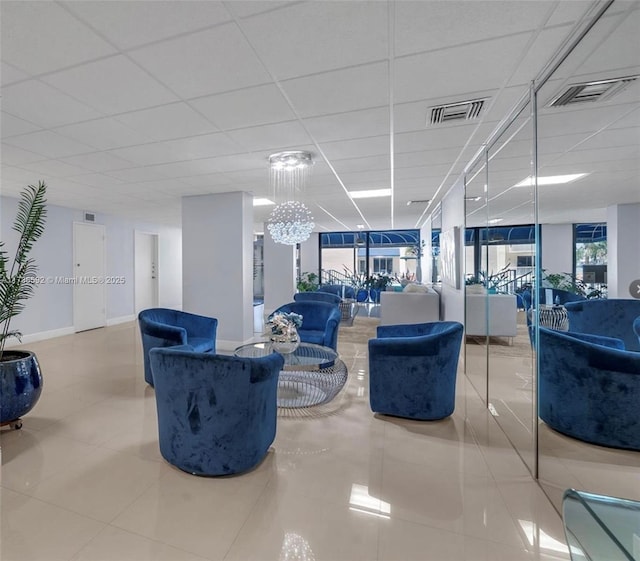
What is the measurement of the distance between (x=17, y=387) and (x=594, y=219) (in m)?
4.55

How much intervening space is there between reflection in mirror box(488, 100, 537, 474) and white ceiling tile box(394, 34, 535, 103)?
1.90 feet

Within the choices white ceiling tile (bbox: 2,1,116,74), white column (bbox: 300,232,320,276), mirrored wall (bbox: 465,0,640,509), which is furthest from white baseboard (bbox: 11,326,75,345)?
mirrored wall (bbox: 465,0,640,509)

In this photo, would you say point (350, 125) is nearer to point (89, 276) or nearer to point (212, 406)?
point (212, 406)

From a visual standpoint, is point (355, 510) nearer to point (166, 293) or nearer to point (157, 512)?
point (157, 512)

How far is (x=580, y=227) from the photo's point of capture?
2.13 meters

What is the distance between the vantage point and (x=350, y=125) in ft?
9.36

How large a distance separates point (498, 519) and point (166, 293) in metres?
9.28

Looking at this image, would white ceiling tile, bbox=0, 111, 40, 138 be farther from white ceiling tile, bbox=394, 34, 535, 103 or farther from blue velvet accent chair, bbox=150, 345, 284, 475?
white ceiling tile, bbox=394, 34, 535, 103

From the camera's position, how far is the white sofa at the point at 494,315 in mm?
2930

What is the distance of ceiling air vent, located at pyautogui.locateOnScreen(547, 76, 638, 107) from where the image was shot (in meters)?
2.11

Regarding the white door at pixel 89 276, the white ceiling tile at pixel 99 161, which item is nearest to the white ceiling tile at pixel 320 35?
the white ceiling tile at pixel 99 161

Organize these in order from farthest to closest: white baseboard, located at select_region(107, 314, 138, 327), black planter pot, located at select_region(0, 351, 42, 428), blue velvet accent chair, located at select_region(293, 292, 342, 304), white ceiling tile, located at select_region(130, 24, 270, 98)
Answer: white baseboard, located at select_region(107, 314, 138, 327)
blue velvet accent chair, located at select_region(293, 292, 342, 304)
black planter pot, located at select_region(0, 351, 42, 428)
white ceiling tile, located at select_region(130, 24, 270, 98)

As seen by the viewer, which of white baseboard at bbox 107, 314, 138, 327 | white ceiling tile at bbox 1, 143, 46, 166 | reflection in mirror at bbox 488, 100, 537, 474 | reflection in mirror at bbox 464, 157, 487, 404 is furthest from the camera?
white baseboard at bbox 107, 314, 138, 327

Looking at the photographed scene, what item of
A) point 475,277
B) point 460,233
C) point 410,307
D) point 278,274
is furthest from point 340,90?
point 278,274
